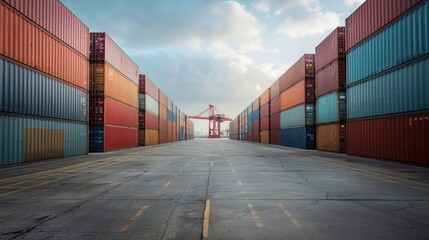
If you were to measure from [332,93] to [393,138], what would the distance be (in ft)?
42.7

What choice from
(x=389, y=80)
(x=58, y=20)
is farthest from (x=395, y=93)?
(x=58, y=20)

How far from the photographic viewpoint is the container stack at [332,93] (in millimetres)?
32625

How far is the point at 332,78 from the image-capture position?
34.2 meters

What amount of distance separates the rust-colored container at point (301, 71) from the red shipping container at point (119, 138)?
2412 centimetres

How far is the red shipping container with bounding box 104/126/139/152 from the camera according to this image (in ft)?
118

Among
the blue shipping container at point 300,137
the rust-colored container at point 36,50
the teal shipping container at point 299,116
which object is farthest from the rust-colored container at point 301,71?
the rust-colored container at point 36,50

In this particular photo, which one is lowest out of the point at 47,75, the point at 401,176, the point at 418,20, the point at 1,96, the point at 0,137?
the point at 401,176

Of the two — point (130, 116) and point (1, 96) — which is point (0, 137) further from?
point (130, 116)

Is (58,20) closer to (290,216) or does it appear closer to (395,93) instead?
(290,216)

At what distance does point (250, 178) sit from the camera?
14.3 metres

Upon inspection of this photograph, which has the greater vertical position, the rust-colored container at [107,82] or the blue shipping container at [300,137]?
the rust-colored container at [107,82]

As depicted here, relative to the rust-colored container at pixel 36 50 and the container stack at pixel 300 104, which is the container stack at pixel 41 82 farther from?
the container stack at pixel 300 104

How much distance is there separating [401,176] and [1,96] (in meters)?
20.9

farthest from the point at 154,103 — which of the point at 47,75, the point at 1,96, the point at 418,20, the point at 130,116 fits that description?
the point at 418,20
